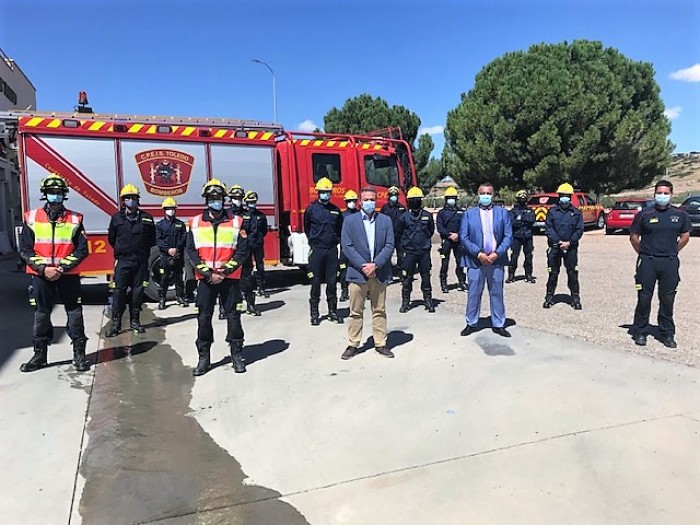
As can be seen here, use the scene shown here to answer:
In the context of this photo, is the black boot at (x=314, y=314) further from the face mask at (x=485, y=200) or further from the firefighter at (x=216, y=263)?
the face mask at (x=485, y=200)

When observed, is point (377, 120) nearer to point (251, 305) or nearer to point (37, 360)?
point (251, 305)

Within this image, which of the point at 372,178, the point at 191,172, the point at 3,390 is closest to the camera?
the point at 3,390

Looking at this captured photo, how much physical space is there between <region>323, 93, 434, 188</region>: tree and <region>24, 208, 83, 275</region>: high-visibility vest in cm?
3375

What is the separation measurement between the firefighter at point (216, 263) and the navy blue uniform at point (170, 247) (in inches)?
130

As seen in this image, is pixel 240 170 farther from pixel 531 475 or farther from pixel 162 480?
pixel 531 475

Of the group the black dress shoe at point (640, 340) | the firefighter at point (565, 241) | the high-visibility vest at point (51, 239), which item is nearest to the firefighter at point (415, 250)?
the firefighter at point (565, 241)

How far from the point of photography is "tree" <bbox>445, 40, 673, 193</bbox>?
86.8 feet

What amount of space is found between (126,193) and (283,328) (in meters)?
2.65

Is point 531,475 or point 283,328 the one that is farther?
point 283,328

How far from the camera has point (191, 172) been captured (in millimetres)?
9570

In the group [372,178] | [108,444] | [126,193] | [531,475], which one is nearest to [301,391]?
[108,444]

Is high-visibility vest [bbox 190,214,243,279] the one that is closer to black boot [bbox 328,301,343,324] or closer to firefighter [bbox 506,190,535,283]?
black boot [bbox 328,301,343,324]

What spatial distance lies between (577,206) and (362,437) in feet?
72.0

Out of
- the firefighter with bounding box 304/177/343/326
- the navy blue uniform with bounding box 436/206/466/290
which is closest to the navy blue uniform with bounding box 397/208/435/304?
the firefighter with bounding box 304/177/343/326
